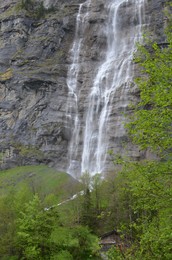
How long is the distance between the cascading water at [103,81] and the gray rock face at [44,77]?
1.33 meters

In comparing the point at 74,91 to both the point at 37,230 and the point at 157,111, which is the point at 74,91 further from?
the point at 157,111

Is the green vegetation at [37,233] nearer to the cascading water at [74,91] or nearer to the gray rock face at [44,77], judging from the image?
the gray rock face at [44,77]

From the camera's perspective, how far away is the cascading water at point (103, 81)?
58.2m

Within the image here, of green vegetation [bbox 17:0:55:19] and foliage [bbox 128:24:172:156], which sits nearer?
foliage [bbox 128:24:172:156]

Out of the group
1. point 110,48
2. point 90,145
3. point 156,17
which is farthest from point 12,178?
point 156,17

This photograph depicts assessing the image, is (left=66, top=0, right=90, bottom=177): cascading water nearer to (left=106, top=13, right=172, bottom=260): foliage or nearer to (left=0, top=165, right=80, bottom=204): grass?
(left=0, top=165, right=80, bottom=204): grass

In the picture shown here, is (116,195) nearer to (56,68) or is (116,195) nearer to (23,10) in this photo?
(56,68)

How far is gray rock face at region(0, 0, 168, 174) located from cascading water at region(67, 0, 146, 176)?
1.33 m

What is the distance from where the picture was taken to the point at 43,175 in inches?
2270

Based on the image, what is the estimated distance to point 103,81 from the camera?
6431 centimetres

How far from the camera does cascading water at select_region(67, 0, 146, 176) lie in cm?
5825

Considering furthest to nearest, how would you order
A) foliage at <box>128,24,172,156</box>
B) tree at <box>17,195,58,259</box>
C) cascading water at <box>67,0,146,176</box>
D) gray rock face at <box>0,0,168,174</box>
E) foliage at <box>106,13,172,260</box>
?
gray rock face at <box>0,0,168,174</box> → cascading water at <box>67,0,146,176</box> → tree at <box>17,195,58,259</box> → foliage at <box>128,24,172,156</box> → foliage at <box>106,13,172,260</box>

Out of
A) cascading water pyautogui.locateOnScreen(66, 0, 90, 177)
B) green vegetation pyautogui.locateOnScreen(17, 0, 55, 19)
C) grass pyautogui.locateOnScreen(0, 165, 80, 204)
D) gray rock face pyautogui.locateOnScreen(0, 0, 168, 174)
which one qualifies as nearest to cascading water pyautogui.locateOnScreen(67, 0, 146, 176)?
cascading water pyautogui.locateOnScreen(66, 0, 90, 177)

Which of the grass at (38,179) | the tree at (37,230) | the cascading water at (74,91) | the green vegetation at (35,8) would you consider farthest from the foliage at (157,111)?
the green vegetation at (35,8)
